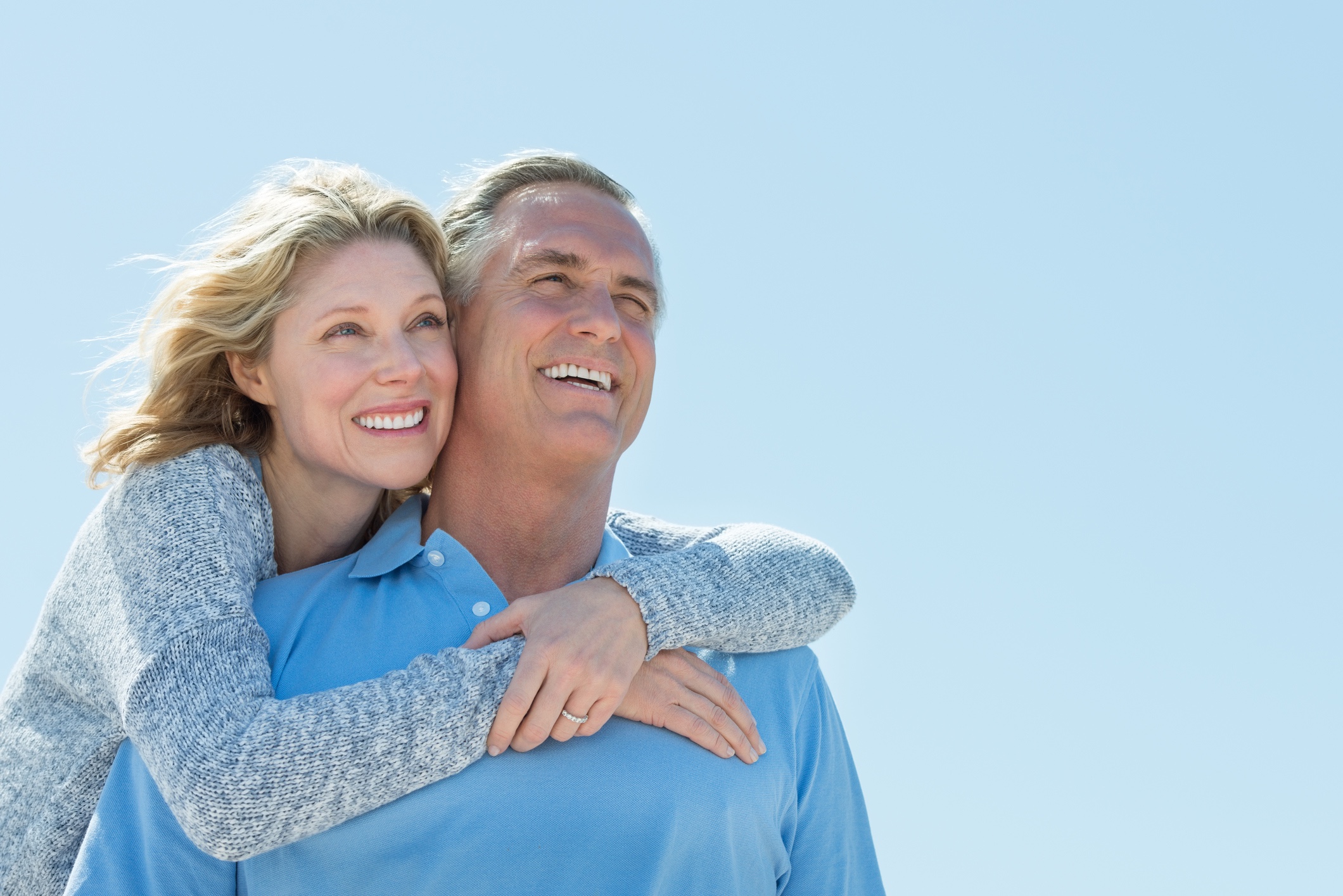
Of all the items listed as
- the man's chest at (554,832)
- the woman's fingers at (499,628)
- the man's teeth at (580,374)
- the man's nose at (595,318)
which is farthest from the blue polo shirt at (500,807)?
the man's nose at (595,318)

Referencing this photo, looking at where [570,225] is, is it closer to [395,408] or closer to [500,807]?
[395,408]

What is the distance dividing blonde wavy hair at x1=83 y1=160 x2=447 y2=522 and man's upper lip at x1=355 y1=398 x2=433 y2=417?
0.33 meters

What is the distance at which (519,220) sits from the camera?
331 centimetres

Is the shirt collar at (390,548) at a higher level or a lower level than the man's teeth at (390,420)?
lower

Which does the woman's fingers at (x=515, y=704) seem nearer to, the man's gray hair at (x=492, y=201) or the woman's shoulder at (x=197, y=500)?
the woman's shoulder at (x=197, y=500)

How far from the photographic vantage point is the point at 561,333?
10.2 feet

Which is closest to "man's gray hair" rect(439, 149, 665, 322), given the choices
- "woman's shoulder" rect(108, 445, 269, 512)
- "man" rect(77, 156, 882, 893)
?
"man" rect(77, 156, 882, 893)

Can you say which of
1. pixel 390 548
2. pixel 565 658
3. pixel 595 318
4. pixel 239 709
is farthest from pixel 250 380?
pixel 565 658

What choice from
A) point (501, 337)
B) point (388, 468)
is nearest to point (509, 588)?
point (388, 468)

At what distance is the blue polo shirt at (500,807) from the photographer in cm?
245

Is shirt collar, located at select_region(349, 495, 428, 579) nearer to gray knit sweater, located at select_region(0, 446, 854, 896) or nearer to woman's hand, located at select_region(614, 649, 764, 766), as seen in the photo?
gray knit sweater, located at select_region(0, 446, 854, 896)

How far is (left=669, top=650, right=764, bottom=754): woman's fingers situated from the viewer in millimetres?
2738

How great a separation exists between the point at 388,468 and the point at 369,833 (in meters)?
0.91

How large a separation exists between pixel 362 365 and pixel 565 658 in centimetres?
96
